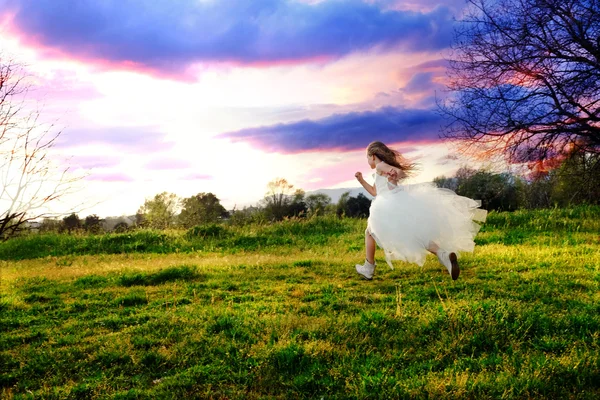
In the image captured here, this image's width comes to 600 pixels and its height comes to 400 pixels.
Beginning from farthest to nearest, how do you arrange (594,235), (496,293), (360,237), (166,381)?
(360,237), (594,235), (496,293), (166,381)

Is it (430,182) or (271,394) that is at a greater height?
(430,182)

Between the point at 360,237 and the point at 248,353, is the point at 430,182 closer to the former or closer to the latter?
the point at 248,353

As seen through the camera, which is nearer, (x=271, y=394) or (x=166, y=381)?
(x=271, y=394)

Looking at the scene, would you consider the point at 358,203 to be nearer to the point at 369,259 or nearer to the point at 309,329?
the point at 369,259

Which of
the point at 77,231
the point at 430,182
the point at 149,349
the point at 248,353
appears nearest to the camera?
the point at 248,353

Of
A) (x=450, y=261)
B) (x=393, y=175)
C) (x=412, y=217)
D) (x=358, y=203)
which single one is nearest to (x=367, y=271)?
(x=412, y=217)

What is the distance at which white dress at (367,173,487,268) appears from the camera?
26.1ft

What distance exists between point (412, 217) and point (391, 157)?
1.12 m

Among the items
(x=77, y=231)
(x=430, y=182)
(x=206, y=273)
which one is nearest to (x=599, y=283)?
(x=430, y=182)

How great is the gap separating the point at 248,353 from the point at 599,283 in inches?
234

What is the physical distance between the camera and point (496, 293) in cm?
741

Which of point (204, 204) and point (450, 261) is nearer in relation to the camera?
point (450, 261)

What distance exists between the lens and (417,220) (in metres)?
7.97

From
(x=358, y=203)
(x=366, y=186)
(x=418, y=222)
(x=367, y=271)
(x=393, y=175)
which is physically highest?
(x=358, y=203)
